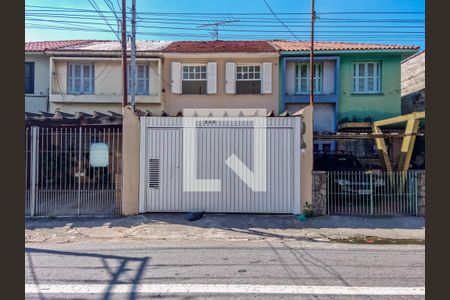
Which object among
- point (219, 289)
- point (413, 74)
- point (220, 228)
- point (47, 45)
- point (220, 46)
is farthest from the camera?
point (413, 74)

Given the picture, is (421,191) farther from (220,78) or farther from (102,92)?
(102,92)

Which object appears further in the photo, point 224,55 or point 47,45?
point 47,45

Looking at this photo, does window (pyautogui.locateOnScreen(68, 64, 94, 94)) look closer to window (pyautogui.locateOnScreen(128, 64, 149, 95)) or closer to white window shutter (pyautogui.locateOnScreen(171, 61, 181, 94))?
window (pyautogui.locateOnScreen(128, 64, 149, 95))

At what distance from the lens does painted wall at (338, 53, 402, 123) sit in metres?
14.2

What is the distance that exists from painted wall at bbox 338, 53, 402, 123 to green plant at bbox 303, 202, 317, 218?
280 inches

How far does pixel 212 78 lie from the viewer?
1428cm

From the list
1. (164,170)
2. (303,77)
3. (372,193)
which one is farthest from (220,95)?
(372,193)

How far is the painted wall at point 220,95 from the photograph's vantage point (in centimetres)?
1427

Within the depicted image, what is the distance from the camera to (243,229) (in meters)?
7.48

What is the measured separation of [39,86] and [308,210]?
1366 cm

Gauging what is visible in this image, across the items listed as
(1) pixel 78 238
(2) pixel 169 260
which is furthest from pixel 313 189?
(1) pixel 78 238

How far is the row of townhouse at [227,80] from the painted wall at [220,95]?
5 centimetres

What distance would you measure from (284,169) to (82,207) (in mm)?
6000

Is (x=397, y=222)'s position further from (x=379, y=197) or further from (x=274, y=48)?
(x=274, y=48)
